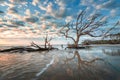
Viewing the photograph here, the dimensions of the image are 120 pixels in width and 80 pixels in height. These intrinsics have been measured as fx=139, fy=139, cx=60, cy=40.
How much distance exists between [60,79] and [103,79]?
1601mm

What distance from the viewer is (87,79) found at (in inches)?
206

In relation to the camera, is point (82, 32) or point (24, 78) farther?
point (82, 32)

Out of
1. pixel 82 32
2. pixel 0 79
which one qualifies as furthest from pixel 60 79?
pixel 82 32

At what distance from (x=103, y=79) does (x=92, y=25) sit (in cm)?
3422

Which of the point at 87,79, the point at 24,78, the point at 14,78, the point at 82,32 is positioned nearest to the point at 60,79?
the point at 87,79

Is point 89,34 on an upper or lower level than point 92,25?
lower

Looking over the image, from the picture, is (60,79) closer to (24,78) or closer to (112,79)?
(24,78)

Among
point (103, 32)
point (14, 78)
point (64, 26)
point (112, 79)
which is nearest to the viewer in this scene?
point (112, 79)

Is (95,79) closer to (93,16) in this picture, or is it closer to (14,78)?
(14,78)

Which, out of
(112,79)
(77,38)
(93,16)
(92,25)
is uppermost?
(93,16)

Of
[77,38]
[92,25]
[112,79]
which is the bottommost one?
[112,79]

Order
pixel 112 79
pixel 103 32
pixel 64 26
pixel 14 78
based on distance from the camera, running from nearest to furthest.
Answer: pixel 112 79, pixel 14 78, pixel 103 32, pixel 64 26

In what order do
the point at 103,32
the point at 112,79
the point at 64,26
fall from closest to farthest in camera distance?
the point at 112,79 → the point at 103,32 → the point at 64,26

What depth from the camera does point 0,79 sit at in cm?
538
